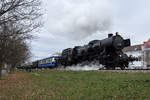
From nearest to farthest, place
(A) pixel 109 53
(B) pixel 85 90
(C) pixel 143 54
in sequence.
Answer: (B) pixel 85 90
(A) pixel 109 53
(C) pixel 143 54

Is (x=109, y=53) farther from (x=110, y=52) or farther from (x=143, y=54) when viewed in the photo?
(x=143, y=54)

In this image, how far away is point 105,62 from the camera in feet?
69.0

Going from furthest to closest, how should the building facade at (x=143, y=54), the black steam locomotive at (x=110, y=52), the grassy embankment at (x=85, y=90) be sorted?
the building facade at (x=143, y=54) < the black steam locomotive at (x=110, y=52) < the grassy embankment at (x=85, y=90)

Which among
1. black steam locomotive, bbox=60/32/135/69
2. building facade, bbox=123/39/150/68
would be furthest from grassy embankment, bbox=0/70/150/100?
building facade, bbox=123/39/150/68

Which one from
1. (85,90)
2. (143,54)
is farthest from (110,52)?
(143,54)

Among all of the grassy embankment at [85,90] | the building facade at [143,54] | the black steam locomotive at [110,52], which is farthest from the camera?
the building facade at [143,54]

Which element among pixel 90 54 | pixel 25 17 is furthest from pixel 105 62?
pixel 25 17

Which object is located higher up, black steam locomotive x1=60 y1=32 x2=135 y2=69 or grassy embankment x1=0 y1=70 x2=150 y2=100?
black steam locomotive x1=60 y1=32 x2=135 y2=69

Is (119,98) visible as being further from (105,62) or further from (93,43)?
(93,43)

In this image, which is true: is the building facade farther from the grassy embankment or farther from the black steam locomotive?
the grassy embankment

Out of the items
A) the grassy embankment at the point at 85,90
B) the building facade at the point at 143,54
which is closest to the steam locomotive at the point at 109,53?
the grassy embankment at the point at 85,90

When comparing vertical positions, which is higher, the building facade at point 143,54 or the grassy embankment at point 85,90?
the building facade at point 143,54

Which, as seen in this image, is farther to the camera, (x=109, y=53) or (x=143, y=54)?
(x=143, y=54)

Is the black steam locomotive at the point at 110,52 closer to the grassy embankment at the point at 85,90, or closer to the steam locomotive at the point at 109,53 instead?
the steam locomotive at the point at 109,53
